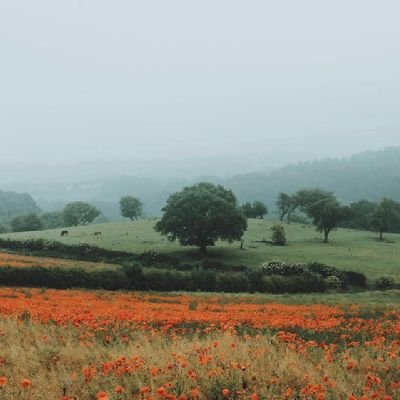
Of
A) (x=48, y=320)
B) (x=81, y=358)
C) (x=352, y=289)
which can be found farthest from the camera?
(x=352, y=289)

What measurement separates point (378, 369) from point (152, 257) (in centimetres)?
6746

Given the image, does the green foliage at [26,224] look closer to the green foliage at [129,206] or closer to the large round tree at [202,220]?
the green foliage at [129,206]

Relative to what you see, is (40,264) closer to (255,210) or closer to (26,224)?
(255,210)

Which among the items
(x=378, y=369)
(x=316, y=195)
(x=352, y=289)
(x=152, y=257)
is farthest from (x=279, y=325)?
(x=316, y=195)

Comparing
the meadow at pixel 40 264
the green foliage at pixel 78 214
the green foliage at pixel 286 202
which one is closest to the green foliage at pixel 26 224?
the green foliage at pixel 78 214

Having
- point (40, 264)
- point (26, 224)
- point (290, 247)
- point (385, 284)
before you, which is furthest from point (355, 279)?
point (26, 224)

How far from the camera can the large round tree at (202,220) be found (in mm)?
76875

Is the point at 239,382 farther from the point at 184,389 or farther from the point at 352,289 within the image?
the point at 352,289

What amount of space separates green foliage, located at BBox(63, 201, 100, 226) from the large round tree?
108431 millimetres

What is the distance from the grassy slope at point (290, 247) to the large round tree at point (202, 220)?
3.12 m

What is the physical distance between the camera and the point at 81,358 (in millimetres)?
9258

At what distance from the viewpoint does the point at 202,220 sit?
251 feet

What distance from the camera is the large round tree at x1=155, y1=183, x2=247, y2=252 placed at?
3027 inches

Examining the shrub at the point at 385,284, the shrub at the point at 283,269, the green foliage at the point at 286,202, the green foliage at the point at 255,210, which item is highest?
the green foliage at the point at 286,202
